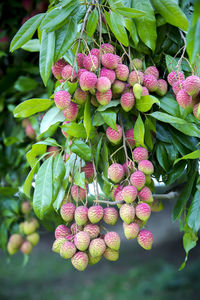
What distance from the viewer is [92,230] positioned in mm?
546

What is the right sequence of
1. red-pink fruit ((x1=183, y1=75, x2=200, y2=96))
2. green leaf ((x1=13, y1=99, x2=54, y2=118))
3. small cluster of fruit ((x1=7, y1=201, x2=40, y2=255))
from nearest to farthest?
1. red-pink fruit ((x1=183, y1=75, x2=200, y2=96))
2. green leaf ((x1=13, y1=99, x2=54, y2=118))
3. small cluster of fruit ((x1=7, y1=201, x2=40, y2=255))

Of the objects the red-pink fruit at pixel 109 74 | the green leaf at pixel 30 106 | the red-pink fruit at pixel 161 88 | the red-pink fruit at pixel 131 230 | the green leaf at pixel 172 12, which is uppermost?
the green leaf at pixel 172 12

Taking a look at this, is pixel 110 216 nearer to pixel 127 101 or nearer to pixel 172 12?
pixel 127 101

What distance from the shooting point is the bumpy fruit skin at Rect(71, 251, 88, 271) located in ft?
1.73

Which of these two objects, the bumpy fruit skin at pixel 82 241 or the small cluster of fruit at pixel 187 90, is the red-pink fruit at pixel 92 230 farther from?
the small cluster of fruit at pixel 187 90

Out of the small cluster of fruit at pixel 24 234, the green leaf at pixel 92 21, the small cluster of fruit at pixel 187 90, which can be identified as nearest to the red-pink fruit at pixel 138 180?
the small cluster of fruit at pixel 187 90

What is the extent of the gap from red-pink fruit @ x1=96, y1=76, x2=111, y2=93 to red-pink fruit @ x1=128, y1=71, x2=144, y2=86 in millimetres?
60

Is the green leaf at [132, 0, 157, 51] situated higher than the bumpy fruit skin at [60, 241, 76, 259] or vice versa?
the green leaf at [132, 0, 157, 51]

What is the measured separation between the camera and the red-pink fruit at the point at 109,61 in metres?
0.56

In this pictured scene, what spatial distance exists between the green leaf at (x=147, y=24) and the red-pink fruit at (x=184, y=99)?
117 mm

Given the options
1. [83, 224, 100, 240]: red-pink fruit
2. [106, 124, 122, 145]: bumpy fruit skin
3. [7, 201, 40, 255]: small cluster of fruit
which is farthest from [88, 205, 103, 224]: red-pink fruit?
[7, 201, 40, 255]: small cluster of fruit

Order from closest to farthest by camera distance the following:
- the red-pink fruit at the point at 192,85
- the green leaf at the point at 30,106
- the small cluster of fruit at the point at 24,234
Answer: the red-pink fruit at the point at 192,85 → the green leaf at the point at 30,106 → the small cluster of fruit at the point at 24,234

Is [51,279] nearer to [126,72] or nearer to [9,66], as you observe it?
[9,66]

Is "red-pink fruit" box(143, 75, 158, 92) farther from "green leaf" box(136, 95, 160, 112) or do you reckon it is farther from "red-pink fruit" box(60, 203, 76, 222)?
"red-pink fruit" box(60, 203, 76, 222)
